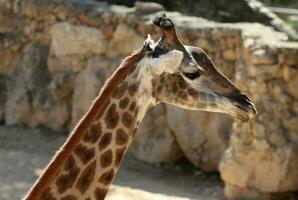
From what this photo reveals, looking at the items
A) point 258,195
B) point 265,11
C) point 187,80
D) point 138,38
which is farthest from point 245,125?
point 187,80

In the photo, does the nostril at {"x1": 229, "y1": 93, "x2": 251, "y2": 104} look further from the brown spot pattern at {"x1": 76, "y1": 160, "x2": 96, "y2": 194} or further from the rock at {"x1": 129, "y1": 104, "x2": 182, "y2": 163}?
the rock at {"x1": 129, "y1": 104, "x2": 182, "y2": 163}

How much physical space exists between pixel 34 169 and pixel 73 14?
1977 mm

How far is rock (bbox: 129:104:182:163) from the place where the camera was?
6.77m

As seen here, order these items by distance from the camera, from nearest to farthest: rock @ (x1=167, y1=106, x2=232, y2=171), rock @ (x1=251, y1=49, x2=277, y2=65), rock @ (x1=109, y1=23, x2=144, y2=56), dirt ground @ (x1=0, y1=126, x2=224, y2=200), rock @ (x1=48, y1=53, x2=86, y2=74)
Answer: rock @ (x1=251, y1=49, x2=277, y2=65) < dirt ground @ (x1=0, y1=126, x2=224, y2=200) < rock @ (x1=167, y1=106, x2=232, y2=171) < rock @ (x1=109, y1=23, x2=144, y2=56) < rock @ (x1=48, y1=53, x2=86, y2=74)

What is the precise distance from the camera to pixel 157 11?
7145mm

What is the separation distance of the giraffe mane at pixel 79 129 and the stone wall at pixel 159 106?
317cm

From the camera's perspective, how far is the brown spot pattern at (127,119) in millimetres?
2666

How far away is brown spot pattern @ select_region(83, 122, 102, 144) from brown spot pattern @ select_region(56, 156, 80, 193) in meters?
0.10

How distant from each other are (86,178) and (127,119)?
28 cm

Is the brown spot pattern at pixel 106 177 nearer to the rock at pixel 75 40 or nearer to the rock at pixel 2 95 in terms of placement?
the rock at pixel 75 40

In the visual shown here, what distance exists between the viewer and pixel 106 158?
8.62ft

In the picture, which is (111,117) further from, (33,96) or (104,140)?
(33,96)

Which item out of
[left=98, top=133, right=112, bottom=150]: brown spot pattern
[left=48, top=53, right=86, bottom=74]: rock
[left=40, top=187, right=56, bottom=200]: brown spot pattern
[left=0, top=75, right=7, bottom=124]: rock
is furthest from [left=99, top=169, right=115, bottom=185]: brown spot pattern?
[left=0, top=75, right=7, bottom=124]: rock

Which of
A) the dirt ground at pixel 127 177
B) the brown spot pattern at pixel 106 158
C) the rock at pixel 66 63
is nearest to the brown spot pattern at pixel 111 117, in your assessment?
the brown spot pattern at pixel 106 158
